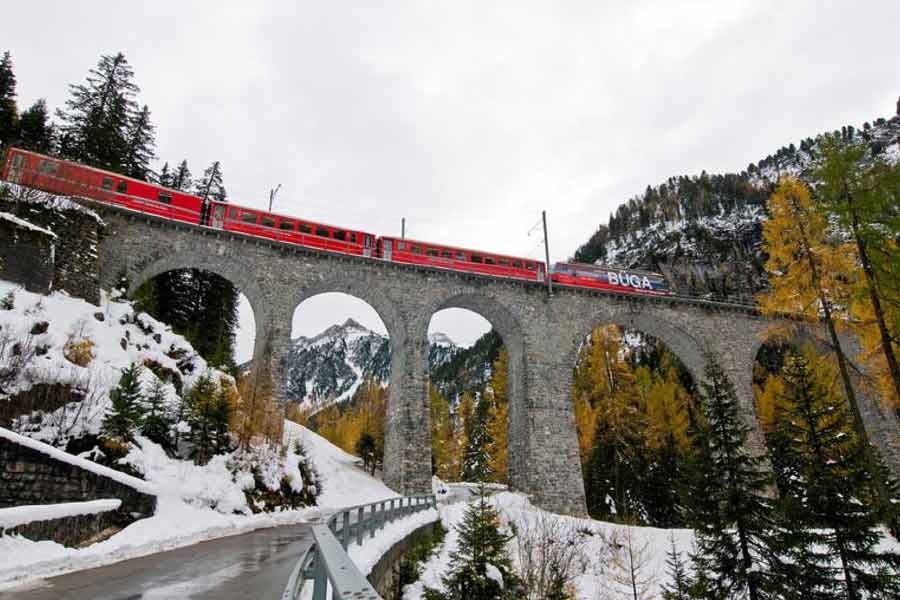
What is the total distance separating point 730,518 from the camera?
35.8ft

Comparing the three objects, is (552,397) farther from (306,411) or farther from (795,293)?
(306,411)

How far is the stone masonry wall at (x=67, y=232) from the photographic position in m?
16.5

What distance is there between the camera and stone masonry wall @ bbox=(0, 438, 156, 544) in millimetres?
8539

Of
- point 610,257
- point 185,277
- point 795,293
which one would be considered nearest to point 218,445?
point 795,293

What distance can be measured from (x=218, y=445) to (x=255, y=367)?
602cm

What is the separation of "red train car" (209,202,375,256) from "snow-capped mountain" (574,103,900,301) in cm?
3956

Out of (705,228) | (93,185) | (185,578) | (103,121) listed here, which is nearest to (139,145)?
(103,121)

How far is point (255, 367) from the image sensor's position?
21.2 metres

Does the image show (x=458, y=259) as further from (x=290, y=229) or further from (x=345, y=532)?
(x=345, y=532)

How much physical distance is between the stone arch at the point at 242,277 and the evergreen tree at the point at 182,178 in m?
17.3

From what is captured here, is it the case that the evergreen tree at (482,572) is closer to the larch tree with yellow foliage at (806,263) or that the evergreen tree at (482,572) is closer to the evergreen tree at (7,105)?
the larch tree with yellow foliage at (806,263)

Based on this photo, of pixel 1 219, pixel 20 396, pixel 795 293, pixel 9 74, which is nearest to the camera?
pixel 20 396

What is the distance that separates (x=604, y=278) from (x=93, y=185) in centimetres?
2515

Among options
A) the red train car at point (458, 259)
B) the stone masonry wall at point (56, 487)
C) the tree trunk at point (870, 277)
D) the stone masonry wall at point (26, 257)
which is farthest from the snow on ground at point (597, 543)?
the stone masonry wall at point (26, 257)
